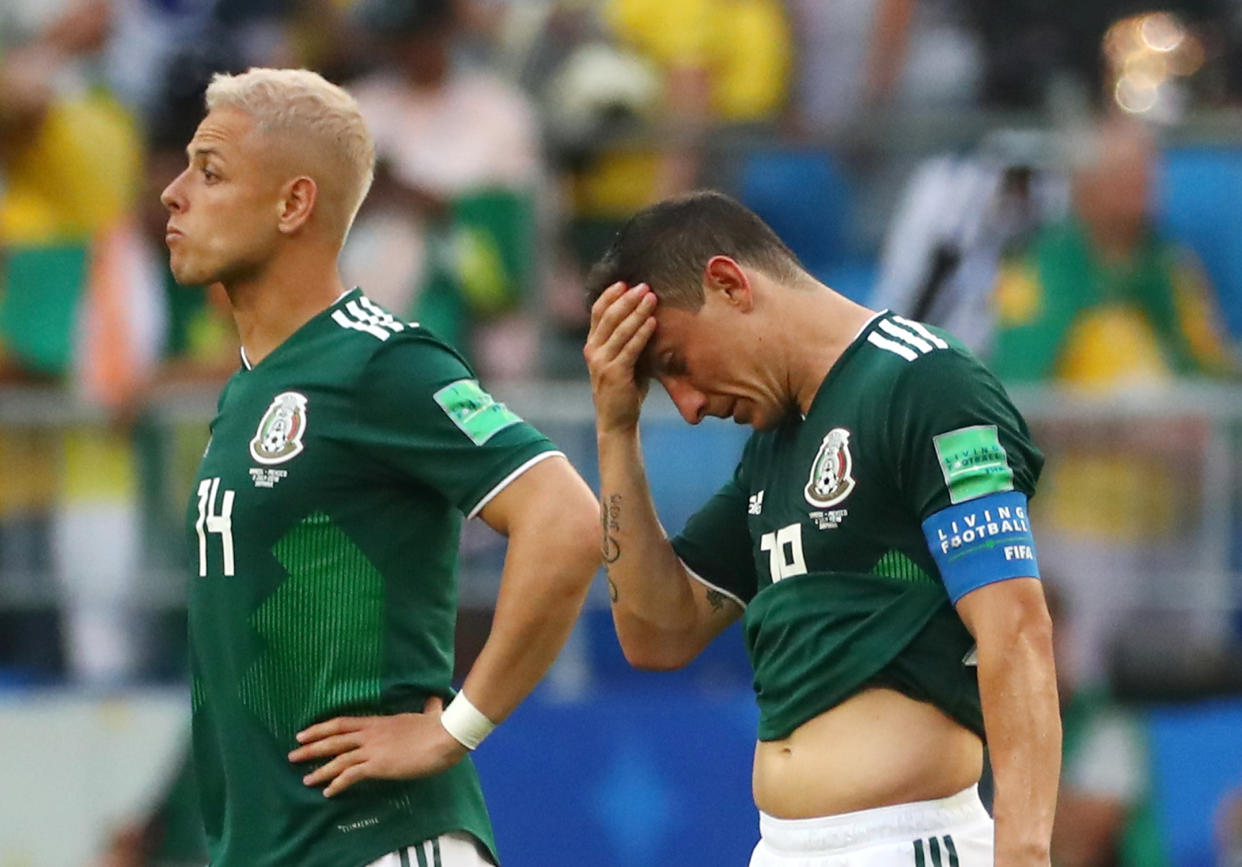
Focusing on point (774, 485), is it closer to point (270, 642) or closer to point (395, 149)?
point (270, 642)

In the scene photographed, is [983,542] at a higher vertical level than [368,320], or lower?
lower

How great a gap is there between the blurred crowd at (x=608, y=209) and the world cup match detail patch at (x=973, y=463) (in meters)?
4.34

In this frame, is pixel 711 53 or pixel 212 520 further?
pixel 711 53

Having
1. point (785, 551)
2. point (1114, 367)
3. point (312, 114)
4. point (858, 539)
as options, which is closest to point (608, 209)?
point (1114, 367)

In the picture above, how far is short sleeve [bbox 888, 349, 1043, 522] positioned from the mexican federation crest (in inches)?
4.6

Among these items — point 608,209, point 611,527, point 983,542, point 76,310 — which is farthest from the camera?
point 608,209

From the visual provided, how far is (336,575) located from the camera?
Result: 13.9ft

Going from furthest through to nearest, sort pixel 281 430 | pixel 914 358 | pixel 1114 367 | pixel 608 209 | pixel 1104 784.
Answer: pixel 608 209 → pixel 1114 367 → pixel 1104 784 → pixel 281 430 → pixel 914 358

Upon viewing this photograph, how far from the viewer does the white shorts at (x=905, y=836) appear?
3.92 metres

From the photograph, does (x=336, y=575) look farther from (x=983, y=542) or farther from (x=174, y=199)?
(x=983, y=542)

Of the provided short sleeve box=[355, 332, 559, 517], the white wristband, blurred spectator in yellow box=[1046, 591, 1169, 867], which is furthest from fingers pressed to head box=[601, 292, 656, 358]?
blurred spectator in yellow box=[1046, 591, 1169, 867]

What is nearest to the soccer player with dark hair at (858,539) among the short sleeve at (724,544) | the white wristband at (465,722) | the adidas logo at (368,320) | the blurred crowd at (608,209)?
the short sleeve at (724,544)

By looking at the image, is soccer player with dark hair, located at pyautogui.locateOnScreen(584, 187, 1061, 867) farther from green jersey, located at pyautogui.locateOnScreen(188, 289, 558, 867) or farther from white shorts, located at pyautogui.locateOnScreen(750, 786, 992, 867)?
green jersey, located at pyautogui.locateOnScreen(188, 289, 558, 867)

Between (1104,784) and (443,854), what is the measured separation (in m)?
4.47
